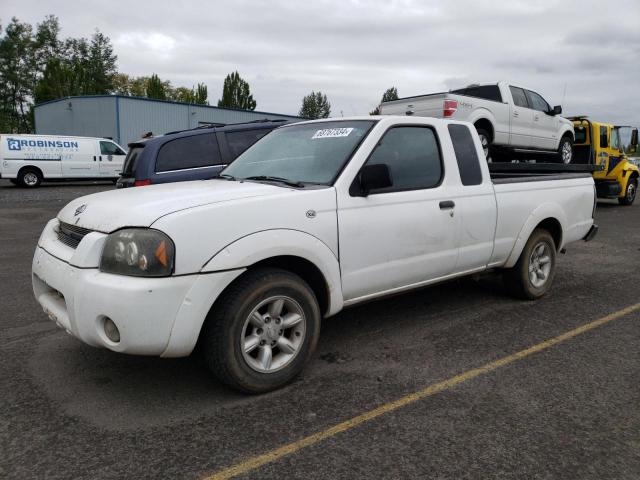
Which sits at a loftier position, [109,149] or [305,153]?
[109,149]

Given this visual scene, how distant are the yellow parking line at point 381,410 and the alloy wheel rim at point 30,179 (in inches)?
821

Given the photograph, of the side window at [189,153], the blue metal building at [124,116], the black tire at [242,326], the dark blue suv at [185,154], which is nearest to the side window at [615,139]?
the dark blue suv at [185,154]

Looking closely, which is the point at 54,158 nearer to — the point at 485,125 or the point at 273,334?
the point at 485,125

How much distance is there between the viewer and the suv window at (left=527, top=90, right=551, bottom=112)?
1099 cm

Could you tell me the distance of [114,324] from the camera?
2789 millimetres

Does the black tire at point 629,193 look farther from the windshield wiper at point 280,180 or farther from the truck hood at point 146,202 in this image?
the truck hood at point 146,202

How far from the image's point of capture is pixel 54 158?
20.2 meters

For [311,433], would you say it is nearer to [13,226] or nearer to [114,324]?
[114,324]

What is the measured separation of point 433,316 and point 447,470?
244 centimetres

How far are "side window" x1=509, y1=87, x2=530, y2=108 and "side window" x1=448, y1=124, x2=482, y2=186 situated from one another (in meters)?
6.59

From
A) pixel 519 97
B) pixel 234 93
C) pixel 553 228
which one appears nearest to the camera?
pixel 553 228

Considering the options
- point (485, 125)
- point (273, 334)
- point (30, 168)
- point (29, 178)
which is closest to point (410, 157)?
point (273, 334)

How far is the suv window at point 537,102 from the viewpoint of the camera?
11.0 m

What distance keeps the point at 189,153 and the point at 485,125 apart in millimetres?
5418
